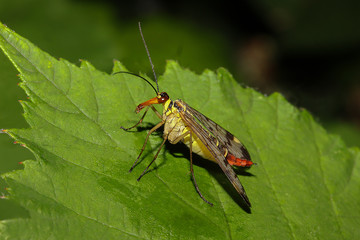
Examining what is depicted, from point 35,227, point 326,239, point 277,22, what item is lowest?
point 35,227

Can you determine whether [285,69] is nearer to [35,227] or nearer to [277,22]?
[277,22]

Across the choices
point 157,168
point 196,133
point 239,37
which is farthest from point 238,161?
point 239,37

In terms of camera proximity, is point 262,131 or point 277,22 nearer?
point 262,131

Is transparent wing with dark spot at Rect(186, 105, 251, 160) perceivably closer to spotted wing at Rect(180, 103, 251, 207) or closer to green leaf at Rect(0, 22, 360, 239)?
spotted wing at Rect(180, 103, 251, 207)

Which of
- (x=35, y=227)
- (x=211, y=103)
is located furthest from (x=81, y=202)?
(x=211, y=103)

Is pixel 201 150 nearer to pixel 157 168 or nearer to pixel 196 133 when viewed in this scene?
pixel 196 133

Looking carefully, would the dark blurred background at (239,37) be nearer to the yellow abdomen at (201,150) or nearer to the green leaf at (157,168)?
the green leaf at (157,168)
